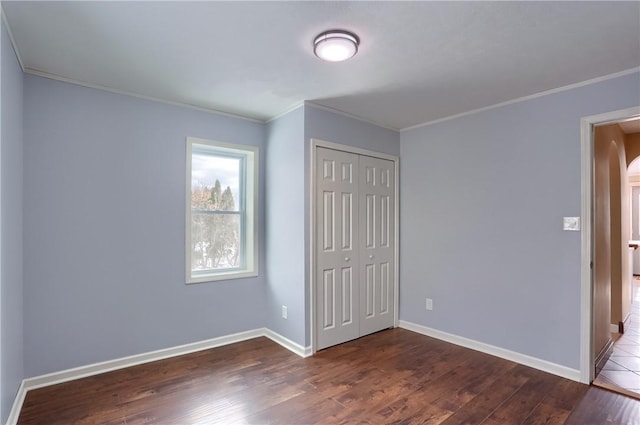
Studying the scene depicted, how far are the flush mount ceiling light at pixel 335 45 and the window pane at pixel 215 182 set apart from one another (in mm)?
1886

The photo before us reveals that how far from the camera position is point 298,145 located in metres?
3.33

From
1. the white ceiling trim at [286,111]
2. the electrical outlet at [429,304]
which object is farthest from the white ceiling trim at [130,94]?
the electrical outlet at [429,304]

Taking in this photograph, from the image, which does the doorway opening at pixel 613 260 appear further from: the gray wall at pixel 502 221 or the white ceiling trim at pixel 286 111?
the white ceiling trim at pixel 286 111

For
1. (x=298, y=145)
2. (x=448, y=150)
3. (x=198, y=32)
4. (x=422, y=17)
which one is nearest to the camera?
(x=422, y=17)

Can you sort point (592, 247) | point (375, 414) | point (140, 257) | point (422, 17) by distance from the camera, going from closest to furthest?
1. point (422, 17)
2. point (375, 414)
3. point (592, 247)
4. point (140, 257)

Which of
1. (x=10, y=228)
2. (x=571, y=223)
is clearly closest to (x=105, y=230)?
(x=10, y=228)

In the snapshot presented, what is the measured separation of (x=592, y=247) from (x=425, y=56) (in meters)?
2.06

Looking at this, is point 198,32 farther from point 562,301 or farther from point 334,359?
point 562,301

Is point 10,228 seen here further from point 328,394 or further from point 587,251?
point 587,251

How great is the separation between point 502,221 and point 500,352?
1.26 m

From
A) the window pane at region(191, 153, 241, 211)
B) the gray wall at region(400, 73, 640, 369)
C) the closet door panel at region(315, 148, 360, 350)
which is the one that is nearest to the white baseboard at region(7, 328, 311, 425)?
the closet door panel at region(315, 148, 360, 350)

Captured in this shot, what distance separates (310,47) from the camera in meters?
2.19

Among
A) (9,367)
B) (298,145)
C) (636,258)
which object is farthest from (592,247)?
(636,258)

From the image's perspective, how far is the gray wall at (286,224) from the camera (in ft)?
10.8
